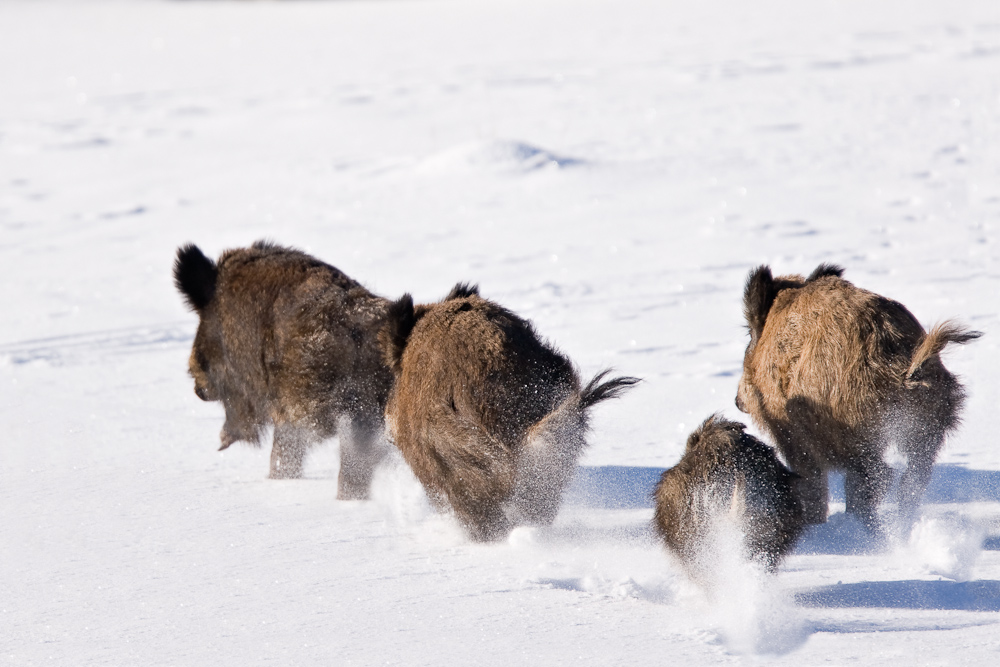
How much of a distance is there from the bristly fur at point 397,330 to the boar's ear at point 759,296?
150 cm

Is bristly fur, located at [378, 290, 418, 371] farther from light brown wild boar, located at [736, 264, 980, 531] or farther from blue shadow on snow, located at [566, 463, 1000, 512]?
light brown wild boar, located at [736, 264, 980, 531]

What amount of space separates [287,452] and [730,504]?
240 centimetres

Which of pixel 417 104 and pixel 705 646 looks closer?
pixel 705 646

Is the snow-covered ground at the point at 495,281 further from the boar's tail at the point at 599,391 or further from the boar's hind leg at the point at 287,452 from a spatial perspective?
the boar's tail at the point at 599,391

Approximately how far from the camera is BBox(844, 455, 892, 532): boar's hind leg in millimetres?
4172

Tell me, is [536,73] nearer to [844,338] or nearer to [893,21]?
[893,21]

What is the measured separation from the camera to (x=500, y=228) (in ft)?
35.2

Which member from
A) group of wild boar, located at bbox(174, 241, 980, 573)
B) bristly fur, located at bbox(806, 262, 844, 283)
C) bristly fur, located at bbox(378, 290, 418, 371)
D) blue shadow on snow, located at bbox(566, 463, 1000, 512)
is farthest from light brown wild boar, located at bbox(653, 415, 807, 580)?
bristly fur, located at bbox(378, 290, 418, 371)

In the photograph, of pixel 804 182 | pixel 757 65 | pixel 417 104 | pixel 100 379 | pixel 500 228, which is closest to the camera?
pixel 100 379

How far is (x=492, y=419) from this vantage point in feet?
13.7

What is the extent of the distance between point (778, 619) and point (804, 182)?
877 cm

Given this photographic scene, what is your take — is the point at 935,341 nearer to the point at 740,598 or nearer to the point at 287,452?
the point at 740,598

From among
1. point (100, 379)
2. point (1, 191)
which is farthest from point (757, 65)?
point (100, 379)

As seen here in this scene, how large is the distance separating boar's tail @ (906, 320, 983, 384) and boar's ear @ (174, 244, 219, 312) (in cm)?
340
